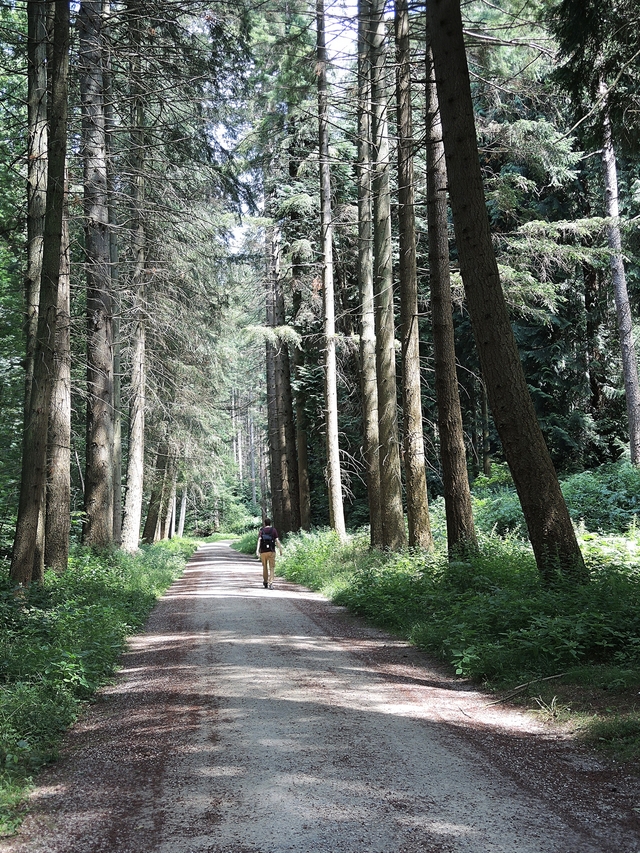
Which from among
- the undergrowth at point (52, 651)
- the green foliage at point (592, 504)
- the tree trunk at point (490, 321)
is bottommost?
the undergrowth at point (52, 651)

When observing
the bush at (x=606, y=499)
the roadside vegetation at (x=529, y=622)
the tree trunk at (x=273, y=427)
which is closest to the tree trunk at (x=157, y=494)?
the tree trunk at (x=273, y=427)

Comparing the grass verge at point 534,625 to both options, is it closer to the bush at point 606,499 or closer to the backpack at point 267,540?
the backpack at point 267,540

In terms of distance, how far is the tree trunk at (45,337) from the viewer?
9453 mm

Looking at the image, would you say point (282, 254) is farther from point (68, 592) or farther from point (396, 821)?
point (396, 821)

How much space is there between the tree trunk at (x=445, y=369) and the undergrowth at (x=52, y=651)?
537 cm

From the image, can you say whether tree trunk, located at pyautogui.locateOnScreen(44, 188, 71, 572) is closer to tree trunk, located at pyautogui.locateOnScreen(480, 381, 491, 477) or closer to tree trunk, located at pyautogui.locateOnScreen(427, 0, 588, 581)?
tree trunk, located at pyautogui.locateOnScreen(427, 0, 588, 581)

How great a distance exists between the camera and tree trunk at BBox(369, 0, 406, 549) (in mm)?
14516

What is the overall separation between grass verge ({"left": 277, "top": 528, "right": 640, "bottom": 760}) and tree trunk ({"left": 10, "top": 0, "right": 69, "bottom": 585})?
17.2ft

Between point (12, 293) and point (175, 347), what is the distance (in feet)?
16.6

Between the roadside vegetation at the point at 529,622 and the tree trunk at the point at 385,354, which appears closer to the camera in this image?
the roadside vegetation at the point at 529,622

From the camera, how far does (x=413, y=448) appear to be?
42.9ft

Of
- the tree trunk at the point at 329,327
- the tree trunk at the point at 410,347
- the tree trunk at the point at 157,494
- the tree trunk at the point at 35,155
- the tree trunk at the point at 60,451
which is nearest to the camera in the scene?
the tree trunk at the point at 35,155

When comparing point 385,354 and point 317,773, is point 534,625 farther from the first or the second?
point 385,354

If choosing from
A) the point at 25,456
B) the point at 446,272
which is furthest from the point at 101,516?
the point at 446,272
